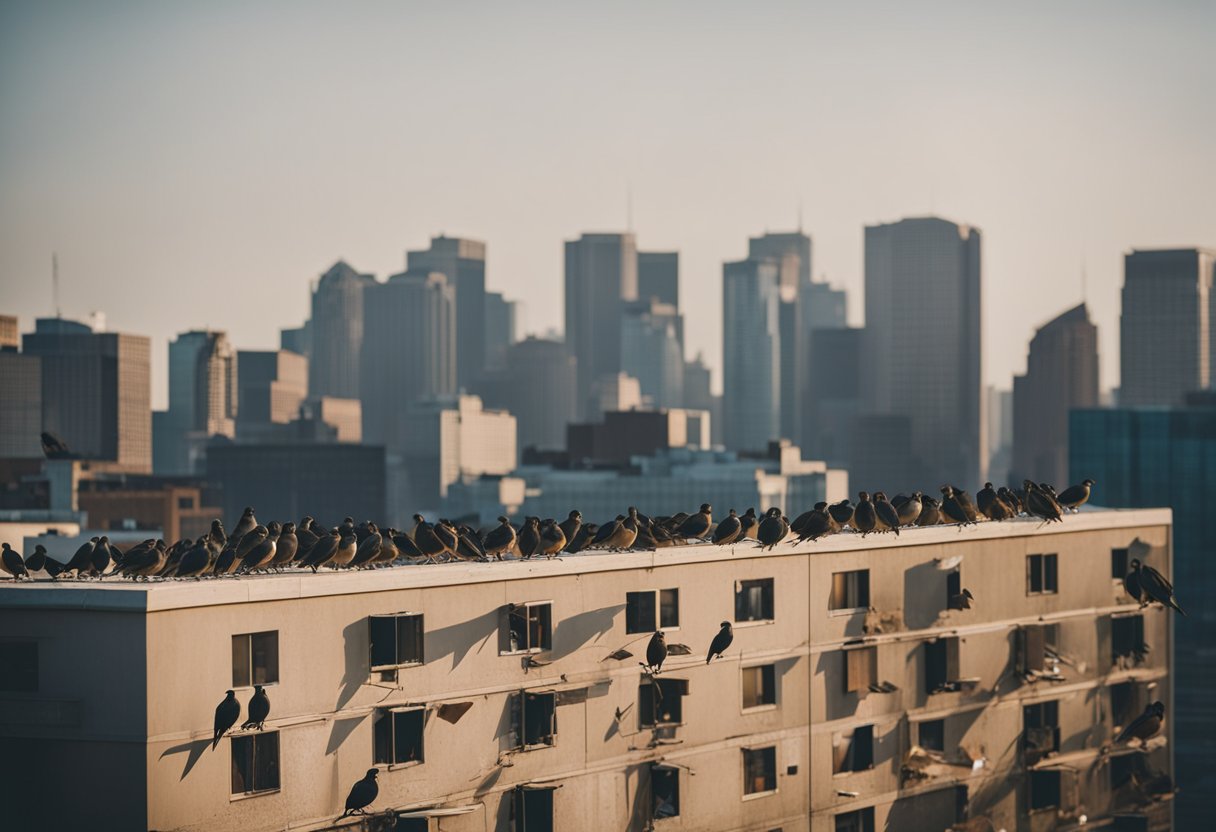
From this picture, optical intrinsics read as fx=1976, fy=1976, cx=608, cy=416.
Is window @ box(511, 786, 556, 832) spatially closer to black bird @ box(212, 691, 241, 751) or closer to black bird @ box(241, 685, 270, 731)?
black bird @ box(241, 685, 270, 731)

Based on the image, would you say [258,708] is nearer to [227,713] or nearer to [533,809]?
[227,713]

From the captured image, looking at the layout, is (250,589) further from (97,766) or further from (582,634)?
(582,634)

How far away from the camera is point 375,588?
4506 cm

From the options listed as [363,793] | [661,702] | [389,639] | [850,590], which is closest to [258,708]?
[363,793]

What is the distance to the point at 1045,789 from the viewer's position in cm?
6066

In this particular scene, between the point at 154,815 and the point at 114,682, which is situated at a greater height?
the point at 114,682

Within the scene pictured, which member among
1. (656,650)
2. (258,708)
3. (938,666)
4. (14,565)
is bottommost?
(938,666)

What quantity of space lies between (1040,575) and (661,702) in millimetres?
15472

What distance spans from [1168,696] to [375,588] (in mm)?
32109

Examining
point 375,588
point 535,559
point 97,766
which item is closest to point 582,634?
point 535,559

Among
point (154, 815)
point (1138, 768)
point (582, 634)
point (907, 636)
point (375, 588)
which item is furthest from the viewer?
point (1138, 768)

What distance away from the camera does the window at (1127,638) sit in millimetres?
63031

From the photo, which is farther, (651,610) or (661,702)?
(661,702)

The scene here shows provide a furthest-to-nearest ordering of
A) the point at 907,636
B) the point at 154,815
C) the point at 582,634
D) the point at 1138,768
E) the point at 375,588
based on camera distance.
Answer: the point at 1138,768 → the point at 907,636 → the point at 582,634 → the point at 375,588 → the point at 154,815
